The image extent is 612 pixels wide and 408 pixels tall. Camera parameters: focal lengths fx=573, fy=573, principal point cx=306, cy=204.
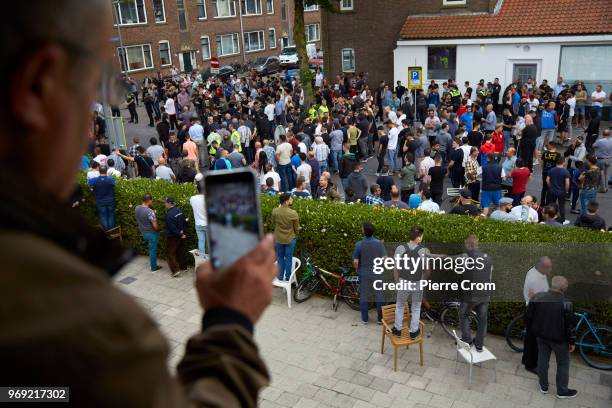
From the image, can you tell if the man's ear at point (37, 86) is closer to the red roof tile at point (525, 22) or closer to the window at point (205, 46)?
the red roof tile at point (525, 22)

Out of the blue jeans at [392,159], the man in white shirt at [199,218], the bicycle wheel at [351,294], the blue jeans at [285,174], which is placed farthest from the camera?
the blue jeans at [392,159]

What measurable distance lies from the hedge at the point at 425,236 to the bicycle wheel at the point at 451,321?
0.93ft

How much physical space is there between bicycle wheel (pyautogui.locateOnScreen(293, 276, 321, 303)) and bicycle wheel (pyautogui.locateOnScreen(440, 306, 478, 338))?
2.35 m

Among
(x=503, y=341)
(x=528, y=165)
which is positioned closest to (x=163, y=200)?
(x=503, y=341)

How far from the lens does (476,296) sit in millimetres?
8539

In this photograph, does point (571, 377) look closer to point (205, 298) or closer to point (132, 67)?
point (205, 298)

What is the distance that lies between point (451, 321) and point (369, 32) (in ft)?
72.9

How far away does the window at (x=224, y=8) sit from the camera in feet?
147

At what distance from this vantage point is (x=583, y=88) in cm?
2128

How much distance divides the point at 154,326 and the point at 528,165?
677 inches

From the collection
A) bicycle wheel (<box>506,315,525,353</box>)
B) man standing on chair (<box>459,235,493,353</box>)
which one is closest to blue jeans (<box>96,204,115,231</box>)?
man standing on chair (<box>459,235,493,353</box>)

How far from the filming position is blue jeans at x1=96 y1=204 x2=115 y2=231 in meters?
12.9

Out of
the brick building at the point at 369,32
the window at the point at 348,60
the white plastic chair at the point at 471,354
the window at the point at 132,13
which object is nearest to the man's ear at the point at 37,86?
the white plastic chair at the point at 471,354

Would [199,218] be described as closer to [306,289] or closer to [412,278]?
[306,289]
